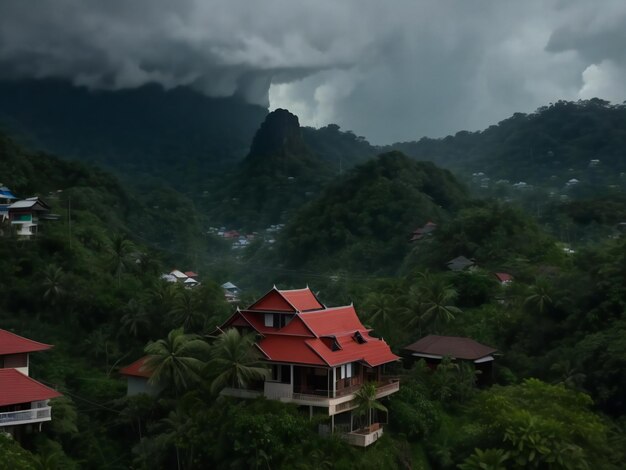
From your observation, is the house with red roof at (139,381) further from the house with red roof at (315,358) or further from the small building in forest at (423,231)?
the small building in forest at (423,231)

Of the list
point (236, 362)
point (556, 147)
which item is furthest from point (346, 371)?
point (556, 147)

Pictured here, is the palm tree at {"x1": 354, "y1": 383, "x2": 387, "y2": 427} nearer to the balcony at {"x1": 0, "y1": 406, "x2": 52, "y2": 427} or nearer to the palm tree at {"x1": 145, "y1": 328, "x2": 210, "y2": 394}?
the palm tree at {"x1": 145, "y1": 328, "x2": 210, "y2": 394}

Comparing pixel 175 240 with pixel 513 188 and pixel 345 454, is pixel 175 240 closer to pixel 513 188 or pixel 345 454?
pixel 513 188

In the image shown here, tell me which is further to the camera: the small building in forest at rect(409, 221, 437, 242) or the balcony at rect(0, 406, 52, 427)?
the small building in forest at rect(409, 221, 437, 242)

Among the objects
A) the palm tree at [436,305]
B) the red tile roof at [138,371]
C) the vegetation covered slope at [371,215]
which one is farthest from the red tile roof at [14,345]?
the vegetation covered slope at [371,215]

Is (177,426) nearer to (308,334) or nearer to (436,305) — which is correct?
(308,334)

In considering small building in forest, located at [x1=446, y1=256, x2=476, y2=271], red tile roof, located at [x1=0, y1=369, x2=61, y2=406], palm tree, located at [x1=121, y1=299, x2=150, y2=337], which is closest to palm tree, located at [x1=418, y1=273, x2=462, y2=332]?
palm tree, located at [x1=121, y1=299, x2=150, y2=337]
